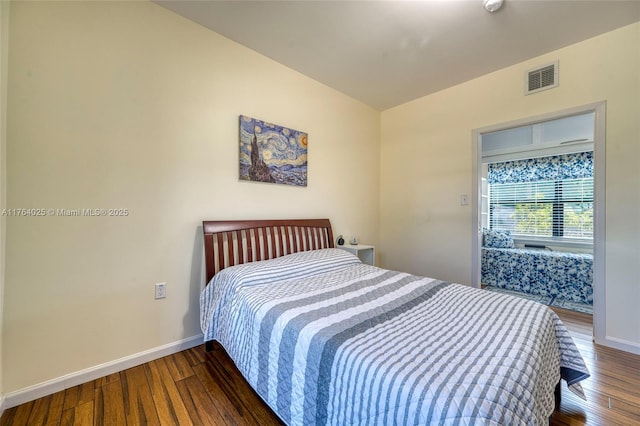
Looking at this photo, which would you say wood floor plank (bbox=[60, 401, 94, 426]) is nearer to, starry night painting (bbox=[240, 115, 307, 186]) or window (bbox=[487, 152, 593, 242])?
starry night painting (bbox=[240, 115, 307, 186])

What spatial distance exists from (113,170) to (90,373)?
4.47ft

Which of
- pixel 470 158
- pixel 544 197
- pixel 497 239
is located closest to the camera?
pixel 470 158

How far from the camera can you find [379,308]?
1381 mm

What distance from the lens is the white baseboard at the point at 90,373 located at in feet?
4.76

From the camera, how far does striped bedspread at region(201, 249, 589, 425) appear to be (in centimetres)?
77

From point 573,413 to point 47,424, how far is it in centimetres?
286

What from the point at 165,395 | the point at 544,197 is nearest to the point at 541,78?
the point at 544,197

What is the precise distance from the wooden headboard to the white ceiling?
1.66 metres

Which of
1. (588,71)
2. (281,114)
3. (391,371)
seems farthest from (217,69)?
(588,71)

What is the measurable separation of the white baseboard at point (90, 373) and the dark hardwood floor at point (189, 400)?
0.03m

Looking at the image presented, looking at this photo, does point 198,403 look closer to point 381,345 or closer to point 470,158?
point 381,345

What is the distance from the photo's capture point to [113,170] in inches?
68.8

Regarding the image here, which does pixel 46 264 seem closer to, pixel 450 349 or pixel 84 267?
pixel 84 267

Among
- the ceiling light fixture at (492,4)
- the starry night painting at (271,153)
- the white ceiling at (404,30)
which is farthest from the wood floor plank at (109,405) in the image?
the ceiling light fixture at (492,4)
